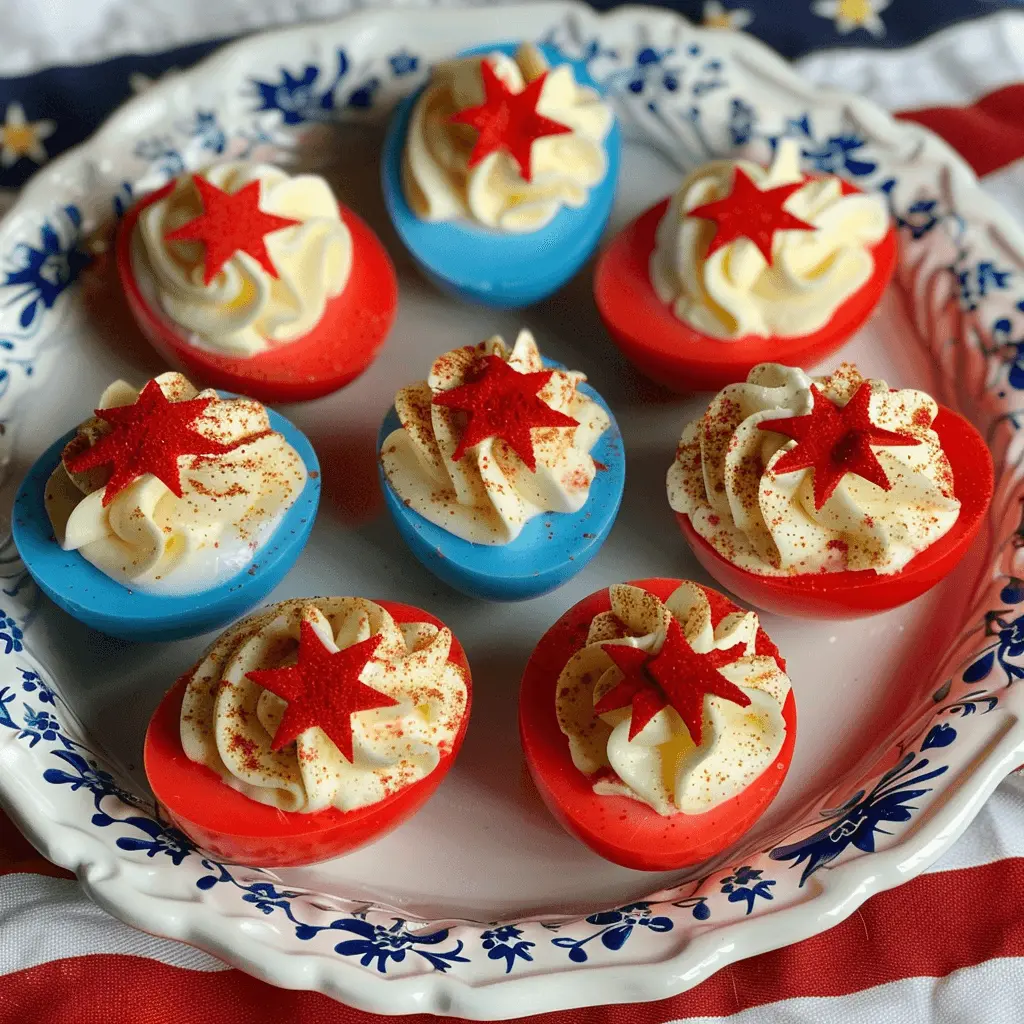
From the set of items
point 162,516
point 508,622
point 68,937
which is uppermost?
point 162,516

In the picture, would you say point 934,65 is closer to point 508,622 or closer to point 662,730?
point 508,622

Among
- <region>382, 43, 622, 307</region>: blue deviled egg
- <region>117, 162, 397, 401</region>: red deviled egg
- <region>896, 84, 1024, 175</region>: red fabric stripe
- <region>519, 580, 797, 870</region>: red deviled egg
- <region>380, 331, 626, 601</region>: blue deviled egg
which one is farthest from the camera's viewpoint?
<region>896, 84, 1024, 175</region>: red fabric stripe

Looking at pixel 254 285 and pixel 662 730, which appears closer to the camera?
pixel 662 730

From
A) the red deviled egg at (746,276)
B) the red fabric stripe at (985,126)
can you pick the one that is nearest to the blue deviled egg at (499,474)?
the red deviled egg at (746,276)

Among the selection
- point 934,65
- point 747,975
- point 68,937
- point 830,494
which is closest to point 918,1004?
point 747,975

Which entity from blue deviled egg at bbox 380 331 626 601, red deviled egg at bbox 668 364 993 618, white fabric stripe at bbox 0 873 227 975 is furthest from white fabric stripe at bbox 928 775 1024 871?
white fabric stripe at bbox 0 873 227 975

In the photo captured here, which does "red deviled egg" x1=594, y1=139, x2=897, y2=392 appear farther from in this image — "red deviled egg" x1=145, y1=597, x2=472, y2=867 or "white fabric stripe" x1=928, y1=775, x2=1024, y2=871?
"white fabric stripe" x1=928, y1=775, x2=1024, y2=871

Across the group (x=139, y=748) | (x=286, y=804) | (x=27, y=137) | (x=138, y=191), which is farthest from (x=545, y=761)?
(x=27, y=137)
